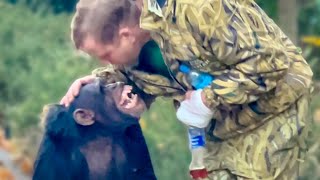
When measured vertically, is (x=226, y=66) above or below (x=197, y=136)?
above

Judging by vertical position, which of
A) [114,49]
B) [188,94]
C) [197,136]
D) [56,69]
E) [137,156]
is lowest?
[56,69]

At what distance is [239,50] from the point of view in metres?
3.11

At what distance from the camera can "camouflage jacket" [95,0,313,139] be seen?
3.11 meters

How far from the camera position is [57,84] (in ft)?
18.4

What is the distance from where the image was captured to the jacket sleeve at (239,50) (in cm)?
311

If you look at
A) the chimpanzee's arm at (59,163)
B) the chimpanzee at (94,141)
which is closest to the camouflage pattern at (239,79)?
the chimpanzee at (94,141)

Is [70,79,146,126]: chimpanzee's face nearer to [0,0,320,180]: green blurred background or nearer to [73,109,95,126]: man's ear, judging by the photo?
[73,109,95,126]: man's ear

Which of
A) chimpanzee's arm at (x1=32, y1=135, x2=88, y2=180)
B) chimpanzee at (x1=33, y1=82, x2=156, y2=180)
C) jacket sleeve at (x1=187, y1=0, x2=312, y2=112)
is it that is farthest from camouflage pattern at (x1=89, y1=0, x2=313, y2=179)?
chimpanzee's arm at (x1=32, y1=135, x2=88, y2=180)

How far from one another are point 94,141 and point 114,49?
297mm

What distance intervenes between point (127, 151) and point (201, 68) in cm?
41

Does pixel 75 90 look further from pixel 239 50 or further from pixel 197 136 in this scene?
pixel 239 50

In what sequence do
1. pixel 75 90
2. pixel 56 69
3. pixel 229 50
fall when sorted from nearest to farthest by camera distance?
pixel 229 50, pixel 75 90, pixel 56 69

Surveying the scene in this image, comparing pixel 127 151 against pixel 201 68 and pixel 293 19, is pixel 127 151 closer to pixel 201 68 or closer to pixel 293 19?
pixel 201 68

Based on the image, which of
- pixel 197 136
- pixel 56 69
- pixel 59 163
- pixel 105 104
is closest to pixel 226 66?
pixel 197 136
